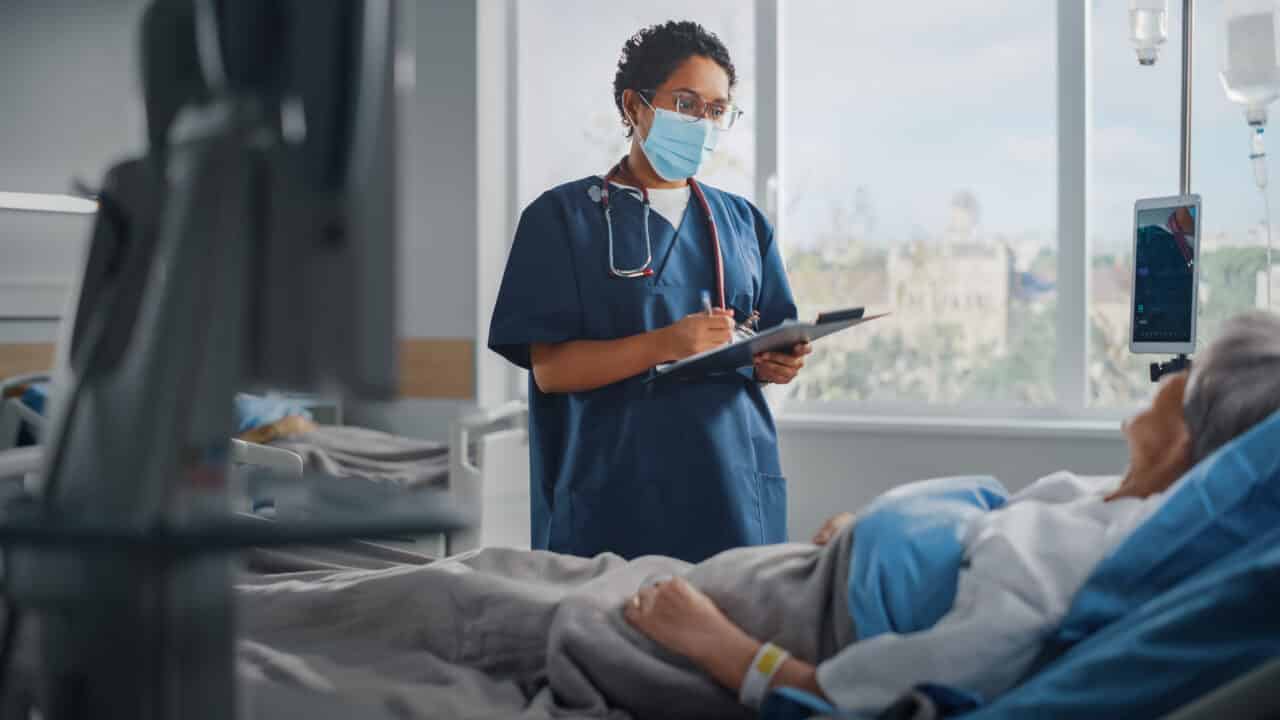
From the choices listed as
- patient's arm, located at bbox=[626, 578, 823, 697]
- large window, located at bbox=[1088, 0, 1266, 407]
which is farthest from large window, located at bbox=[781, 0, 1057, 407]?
patient's arm, located at bbox=[626, 578, 823, 697]

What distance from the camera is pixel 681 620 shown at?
4.10ft

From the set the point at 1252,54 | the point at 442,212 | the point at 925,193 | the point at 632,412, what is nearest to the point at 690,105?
the point at 632,412

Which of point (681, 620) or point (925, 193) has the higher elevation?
point (925, 193)

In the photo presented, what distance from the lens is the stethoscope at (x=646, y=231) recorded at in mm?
1896

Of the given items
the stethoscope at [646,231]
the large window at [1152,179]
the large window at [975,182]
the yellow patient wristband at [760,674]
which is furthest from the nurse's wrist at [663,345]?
the large window at [1152,179]

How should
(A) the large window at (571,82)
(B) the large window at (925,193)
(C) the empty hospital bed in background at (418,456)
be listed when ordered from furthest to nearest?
(A) the large window at (571,82) → (B) the large window at (925,193) → (C) the empty hospital bed in background at (418,456)

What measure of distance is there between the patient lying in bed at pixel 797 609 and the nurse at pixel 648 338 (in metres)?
0.39

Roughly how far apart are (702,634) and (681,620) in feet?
0.12

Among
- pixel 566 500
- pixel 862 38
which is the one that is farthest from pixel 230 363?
pixel 862 38

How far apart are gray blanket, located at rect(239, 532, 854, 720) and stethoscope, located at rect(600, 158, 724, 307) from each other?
0.60 m

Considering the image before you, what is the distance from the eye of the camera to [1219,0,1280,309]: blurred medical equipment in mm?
1850

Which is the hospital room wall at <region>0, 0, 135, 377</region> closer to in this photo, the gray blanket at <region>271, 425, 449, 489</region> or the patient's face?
the gray blanket at <region>271, 425, 449, 489</region>

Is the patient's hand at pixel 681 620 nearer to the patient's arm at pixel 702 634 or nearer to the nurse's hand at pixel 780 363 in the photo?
the patient's arm at pixel 702 634

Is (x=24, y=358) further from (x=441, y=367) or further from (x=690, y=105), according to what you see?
(x=690, y=105)
